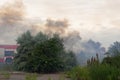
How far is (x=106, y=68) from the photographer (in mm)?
13539

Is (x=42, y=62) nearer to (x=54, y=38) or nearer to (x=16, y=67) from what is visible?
(x=54, y=38)

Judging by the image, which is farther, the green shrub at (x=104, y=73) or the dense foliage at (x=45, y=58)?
the dense foliage at (x=45, y=58)

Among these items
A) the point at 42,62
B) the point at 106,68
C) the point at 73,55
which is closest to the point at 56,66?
the point at 42,62

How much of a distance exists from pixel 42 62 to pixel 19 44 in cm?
807

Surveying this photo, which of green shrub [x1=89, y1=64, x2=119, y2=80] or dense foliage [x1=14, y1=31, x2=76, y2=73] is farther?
dense foliage [x1=14, y1=31, x2=76, y2=73]

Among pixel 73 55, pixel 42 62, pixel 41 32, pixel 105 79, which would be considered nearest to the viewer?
pixel 105 79

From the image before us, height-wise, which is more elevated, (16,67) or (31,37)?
(31,37)

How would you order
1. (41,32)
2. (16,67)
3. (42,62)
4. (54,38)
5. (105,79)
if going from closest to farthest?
(105,79) → (42,62) → (54,38) → (16,67) → (41,32)

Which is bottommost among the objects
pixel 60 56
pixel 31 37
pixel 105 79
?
pixel 105 79

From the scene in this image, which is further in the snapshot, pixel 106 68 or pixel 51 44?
pixel 51 44

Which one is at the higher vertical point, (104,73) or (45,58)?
(45,58)

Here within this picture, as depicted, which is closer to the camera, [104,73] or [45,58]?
[104,73]

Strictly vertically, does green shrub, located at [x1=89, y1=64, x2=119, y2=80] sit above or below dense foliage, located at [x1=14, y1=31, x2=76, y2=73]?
below

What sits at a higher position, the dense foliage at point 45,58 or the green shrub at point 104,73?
the dense foliage at point 45,58
